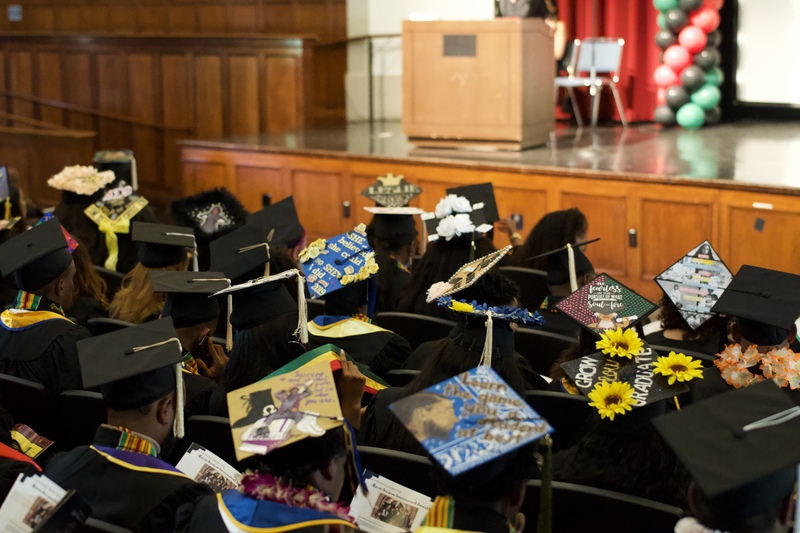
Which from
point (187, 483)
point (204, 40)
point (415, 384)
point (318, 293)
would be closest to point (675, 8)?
point (204, 40)

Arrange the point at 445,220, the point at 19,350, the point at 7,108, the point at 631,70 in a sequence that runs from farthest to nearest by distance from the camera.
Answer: the point at 7,108
the point at 631,70
the point at 445,220
the point at 19,350

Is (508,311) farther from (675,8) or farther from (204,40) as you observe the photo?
(204,40)

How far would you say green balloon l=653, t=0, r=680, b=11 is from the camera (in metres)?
9.49

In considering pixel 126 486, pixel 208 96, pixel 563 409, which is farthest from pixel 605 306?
pixel 208 96

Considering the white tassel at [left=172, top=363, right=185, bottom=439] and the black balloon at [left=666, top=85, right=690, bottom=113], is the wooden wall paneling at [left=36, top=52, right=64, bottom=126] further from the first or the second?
the white tassel at [left=172, top=363, right=185, bottom=439]

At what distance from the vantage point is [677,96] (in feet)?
32.1

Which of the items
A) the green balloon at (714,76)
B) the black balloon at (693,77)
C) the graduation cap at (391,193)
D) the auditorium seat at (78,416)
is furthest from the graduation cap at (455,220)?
the green balloon at (714,76)

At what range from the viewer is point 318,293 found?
3.67 metres

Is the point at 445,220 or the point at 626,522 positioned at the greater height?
the point at 445,220

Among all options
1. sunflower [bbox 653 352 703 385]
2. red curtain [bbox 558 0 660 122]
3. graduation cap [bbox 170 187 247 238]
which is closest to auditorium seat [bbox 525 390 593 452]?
sunflower [bbox 653 352 703 385]

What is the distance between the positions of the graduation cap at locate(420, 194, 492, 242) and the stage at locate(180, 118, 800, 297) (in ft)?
6.14

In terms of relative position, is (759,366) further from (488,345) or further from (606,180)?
(606,180)

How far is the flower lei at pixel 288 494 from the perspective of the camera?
204cm

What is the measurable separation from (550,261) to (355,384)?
1.94 metres
